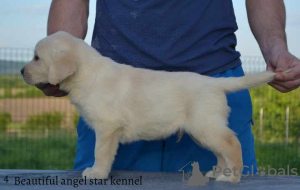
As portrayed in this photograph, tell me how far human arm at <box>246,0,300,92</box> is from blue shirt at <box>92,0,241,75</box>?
0.22 meters

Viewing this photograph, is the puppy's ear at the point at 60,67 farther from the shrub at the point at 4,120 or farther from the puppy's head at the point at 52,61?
the shrub at the point at 4,120

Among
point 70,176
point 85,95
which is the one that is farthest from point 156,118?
point 70,176

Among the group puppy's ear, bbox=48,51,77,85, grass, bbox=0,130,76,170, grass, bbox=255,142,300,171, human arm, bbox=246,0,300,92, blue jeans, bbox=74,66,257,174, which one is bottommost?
grass, bbox=0,130,76,170

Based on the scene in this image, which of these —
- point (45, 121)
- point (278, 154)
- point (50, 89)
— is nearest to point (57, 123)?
point (45, 121)

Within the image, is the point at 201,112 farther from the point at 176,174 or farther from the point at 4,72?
the point at 4,72

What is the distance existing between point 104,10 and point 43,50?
57 cm

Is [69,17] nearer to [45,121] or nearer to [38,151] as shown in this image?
[38,151]

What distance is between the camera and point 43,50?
2533 mm

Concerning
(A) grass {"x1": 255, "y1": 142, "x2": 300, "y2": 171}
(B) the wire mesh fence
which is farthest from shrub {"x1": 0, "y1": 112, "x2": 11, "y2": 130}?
(A) grass {"x1": 255, "y1": 142, "x2": 300, "y2": 171}

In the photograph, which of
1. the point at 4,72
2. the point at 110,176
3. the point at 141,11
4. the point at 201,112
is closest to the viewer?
the point at 201,112

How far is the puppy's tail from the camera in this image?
246 cm

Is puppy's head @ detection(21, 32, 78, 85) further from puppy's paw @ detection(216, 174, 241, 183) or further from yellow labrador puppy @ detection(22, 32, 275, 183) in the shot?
puppy's paw @ detection(216, 174, 241, 183)

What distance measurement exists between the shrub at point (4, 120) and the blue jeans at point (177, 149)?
7851 mm

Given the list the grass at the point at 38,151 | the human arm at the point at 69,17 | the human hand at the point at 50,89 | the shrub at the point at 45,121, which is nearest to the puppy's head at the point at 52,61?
the human hand at the point at 50,89
